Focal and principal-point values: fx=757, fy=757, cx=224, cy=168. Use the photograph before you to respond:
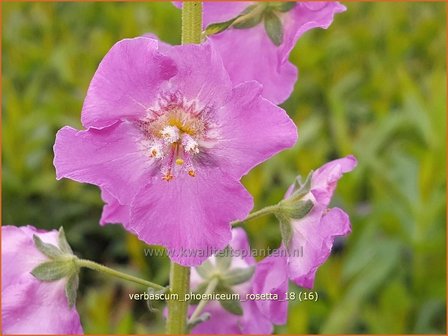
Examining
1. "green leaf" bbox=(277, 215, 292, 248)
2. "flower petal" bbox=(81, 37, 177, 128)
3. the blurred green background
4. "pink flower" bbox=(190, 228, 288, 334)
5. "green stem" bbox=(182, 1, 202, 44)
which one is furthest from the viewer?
the blurred green background

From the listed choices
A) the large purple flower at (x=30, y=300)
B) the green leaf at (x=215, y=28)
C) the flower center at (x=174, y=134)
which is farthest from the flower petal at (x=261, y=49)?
the large purple flower at (x=30, y=300)

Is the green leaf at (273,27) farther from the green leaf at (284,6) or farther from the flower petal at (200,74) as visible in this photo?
the flower petal at (200,74)

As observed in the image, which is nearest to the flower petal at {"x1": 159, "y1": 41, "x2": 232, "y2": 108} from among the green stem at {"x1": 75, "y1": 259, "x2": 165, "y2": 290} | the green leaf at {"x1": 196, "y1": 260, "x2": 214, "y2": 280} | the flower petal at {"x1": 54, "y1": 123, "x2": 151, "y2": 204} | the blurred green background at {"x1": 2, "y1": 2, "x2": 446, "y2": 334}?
the flower petal at {"x1": 54, "y1": 123, "x2": 151, "y2": 204}

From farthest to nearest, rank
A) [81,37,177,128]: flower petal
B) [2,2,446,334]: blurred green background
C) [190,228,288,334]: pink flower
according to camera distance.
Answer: [2,2,446,334]: blurred green background < [190,228,288,334]: pink flower < [81,37,177,128]: flower petal

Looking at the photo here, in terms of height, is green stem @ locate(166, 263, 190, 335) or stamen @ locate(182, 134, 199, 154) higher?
stamen @ locate(182, 134, 199, 154)

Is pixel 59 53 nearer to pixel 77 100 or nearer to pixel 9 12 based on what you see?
pixel 77 100

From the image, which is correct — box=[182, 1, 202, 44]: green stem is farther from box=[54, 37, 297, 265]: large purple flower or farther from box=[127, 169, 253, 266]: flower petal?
box=[127, 169, 253, 266]: flower petal
